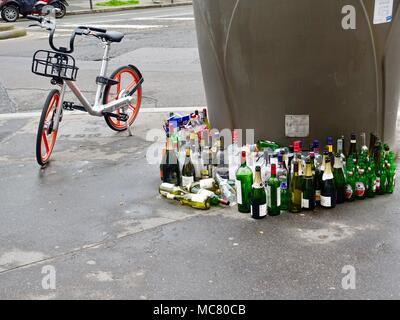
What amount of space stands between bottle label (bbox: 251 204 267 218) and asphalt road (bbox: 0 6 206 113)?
389 cm

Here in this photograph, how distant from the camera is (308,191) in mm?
5062

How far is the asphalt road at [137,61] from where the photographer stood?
9391mm

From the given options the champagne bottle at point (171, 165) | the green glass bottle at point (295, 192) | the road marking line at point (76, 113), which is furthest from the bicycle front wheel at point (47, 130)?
the green glass bottle at point (295, 192)

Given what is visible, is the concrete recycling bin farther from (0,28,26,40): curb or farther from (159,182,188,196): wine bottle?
(0,28,26,40): curb

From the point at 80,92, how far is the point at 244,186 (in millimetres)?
2397

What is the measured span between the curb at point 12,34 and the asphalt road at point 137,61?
0.28 meters

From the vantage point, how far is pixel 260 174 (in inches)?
196

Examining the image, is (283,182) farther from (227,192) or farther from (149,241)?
(149,241)

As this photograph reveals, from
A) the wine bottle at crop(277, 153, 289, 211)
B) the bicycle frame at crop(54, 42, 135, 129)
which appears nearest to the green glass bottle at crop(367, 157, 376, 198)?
the wine bottle at crop(277, 153, 289, 211)

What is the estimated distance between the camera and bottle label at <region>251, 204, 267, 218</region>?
16.3ft

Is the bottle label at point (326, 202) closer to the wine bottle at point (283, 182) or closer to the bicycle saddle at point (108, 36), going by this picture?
the wine bottle at point (283, 182)

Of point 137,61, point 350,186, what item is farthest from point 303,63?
point 137,61

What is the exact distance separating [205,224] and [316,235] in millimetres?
856
